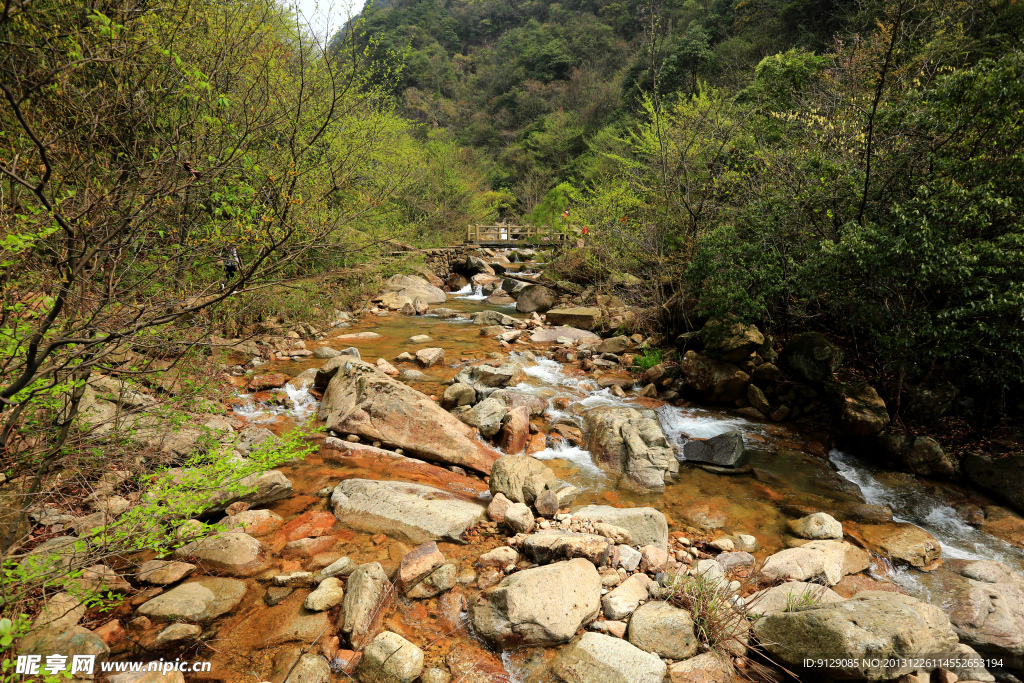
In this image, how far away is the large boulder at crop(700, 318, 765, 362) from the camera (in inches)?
363

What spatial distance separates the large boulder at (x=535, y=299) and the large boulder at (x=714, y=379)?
26.7ft

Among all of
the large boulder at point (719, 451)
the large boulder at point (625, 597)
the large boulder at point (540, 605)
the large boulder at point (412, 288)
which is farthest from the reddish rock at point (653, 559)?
the large boulder at point (412, 288)

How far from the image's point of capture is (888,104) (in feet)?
28.0

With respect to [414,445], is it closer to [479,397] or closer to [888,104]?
[479,397]

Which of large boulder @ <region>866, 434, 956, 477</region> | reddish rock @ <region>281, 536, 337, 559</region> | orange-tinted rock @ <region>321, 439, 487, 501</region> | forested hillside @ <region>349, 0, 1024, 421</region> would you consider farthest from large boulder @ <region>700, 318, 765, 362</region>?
reddish rock @ <region>281, 536, 337, 559</region>

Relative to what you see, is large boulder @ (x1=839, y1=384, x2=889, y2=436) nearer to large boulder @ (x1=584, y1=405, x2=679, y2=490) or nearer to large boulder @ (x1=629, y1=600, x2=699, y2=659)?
large boulder @ (x1=584, y1=405, x2=679, y2=490)

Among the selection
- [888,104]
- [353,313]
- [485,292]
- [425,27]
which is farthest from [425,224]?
[425,27]

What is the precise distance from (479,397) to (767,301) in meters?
6.52

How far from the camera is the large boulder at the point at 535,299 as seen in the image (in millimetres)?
17266

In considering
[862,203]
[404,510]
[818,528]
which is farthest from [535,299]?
[404,510]

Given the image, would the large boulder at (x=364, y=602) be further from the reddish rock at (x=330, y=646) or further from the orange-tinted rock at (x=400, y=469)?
the orange-tinted rock at (x=400, y=469)

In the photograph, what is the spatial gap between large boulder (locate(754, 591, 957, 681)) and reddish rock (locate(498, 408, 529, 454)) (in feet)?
13.1

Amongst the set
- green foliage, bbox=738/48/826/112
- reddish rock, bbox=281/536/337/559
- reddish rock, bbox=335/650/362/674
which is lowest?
reddish rock, bbox=335/650/362/674

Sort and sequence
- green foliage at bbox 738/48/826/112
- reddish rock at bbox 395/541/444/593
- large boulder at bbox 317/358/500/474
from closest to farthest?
reddish rock at bbox 395/541/444/593 < large boulder at bbox 317/358/500/474 < green foliage at bbox 738/48/826/112
